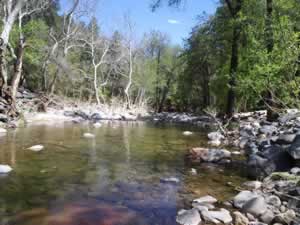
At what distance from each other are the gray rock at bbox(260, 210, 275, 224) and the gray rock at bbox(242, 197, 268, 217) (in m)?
0.05

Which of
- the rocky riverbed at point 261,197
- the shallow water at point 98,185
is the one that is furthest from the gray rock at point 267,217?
the shallow water at point 98,185

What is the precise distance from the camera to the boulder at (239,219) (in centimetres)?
349

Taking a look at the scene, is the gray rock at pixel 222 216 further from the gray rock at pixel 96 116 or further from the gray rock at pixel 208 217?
the gray rock at pixel 96 116

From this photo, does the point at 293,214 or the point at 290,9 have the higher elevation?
the point at 290,9

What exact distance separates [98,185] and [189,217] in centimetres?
175

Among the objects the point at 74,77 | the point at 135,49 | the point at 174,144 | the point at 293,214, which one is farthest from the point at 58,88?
the point at 293,214

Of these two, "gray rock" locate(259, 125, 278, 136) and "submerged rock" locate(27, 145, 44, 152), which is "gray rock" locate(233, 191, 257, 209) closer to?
"submerged rock" locate(27, 145, 44, 152)

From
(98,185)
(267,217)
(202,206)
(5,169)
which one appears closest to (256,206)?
(267,217)

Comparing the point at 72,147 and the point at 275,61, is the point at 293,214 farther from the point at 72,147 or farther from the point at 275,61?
the point at 72,147

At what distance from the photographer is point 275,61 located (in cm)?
627

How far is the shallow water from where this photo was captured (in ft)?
11.8

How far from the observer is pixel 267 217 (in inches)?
139

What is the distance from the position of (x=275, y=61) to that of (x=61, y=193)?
4806mm

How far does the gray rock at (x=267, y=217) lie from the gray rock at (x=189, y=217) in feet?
2.40
